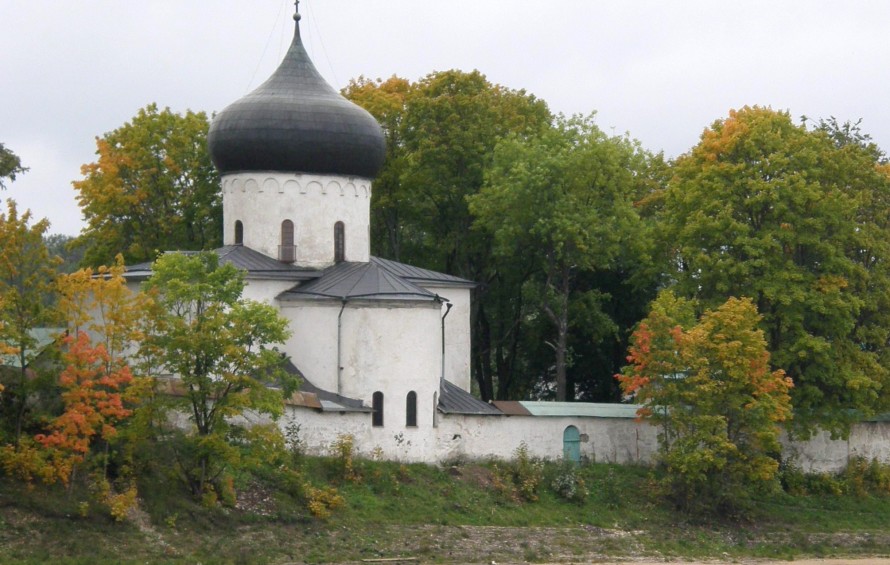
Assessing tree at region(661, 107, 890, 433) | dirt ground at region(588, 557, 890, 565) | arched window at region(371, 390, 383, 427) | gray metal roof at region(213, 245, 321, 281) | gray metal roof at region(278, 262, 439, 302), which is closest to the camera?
dirt ground at region(588, 557, 890, 565)

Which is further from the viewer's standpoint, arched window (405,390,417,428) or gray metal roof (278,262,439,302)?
gray metal roof (278,262,439,302)

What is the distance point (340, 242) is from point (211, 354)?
9.68m

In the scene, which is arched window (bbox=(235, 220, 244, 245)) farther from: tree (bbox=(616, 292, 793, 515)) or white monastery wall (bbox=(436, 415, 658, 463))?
tree (bbox=(616, 292, 793, 515))

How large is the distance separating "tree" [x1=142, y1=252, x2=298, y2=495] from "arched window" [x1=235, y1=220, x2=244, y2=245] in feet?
25.5

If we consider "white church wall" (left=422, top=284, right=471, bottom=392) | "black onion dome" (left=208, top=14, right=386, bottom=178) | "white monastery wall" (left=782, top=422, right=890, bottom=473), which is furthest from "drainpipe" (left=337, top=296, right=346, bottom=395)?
"white monastery wall" (left=782, top=422, right=890, bottom=473)

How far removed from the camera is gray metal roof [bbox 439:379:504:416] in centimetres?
4291

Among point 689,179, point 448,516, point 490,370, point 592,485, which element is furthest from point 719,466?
point 490,370

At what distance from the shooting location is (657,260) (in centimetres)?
5066

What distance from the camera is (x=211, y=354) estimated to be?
36594 mm

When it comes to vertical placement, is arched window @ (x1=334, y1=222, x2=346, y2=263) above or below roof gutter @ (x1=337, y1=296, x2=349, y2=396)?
above

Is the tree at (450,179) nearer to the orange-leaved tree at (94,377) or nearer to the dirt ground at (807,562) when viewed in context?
the dirt ground at (807,562)

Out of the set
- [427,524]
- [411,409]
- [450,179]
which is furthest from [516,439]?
[450,179]

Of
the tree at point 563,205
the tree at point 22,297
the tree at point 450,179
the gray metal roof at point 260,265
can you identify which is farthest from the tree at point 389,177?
the tree at point 22,297

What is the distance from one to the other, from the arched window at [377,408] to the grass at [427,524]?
3.91ft
